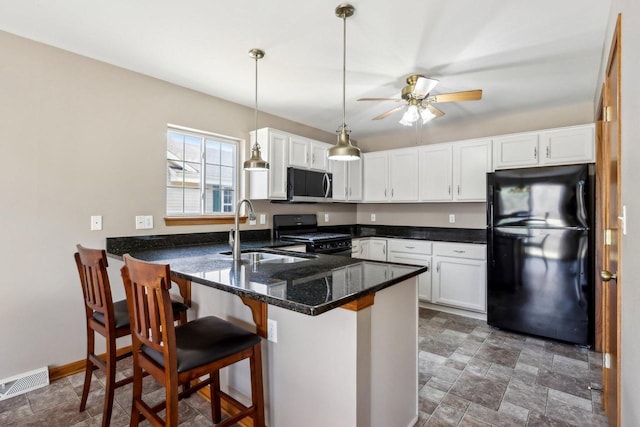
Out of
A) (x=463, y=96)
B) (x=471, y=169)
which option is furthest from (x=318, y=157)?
(x=463, y=96)

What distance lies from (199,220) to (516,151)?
11.4ft

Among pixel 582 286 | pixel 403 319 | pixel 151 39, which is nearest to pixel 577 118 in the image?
pixel 582 286

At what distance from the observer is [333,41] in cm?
225

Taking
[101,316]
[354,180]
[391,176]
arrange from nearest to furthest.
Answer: [101,316] → [391,176] → [354,180]

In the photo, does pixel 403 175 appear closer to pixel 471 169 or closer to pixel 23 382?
pixel 471 169

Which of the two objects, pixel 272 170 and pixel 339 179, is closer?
pixel 272 170

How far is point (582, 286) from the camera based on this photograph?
2.82 meters

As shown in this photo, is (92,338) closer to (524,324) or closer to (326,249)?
(326,249)

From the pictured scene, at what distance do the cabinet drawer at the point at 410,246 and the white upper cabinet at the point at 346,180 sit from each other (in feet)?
2.86

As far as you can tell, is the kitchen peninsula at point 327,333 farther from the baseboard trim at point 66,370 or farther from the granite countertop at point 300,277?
the baseboard trim at point 66,370

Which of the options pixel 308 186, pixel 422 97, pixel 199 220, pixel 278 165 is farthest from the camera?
pixel 308 186

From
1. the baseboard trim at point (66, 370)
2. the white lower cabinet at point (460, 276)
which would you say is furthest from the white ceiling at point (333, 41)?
the baseboard trim at point (66, 370)

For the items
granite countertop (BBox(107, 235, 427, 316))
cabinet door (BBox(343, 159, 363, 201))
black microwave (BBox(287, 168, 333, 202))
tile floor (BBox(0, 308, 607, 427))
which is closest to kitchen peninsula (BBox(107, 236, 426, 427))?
granite countertop (BBox(107, 235, 427, 316))

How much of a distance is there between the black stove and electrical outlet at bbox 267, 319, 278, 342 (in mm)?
1738
